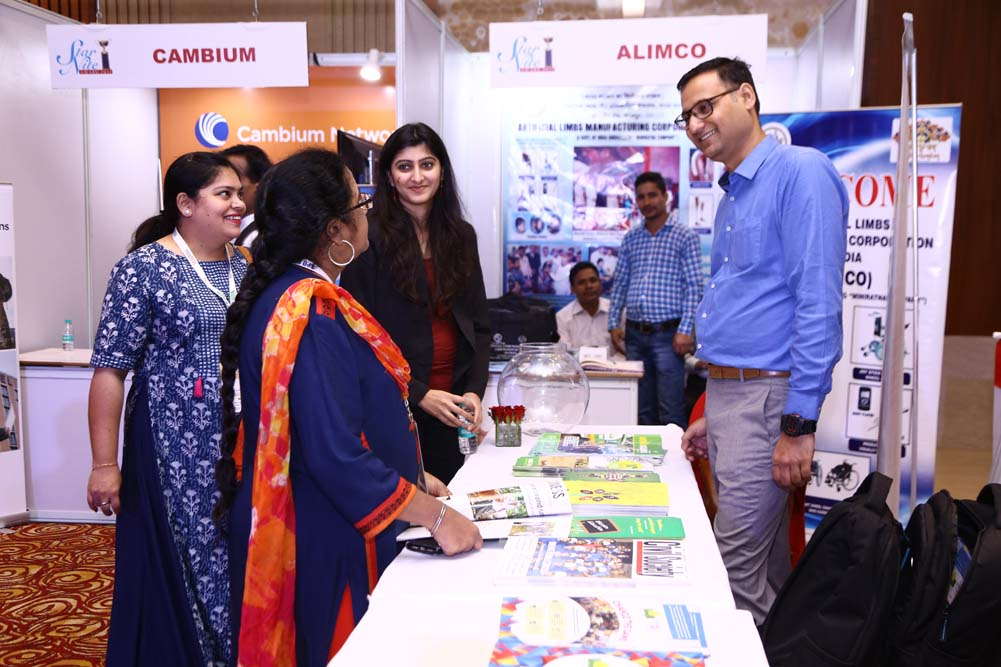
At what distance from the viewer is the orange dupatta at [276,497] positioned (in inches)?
54.3

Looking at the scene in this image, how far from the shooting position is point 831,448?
11.9ft

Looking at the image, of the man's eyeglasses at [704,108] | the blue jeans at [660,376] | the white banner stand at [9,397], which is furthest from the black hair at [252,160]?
the blue jeans at [660,376]

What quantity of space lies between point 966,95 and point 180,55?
4.86 m

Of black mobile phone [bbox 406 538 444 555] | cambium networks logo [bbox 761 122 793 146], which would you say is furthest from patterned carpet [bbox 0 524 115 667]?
cambium networks logo [bbox 761 122 793 146]

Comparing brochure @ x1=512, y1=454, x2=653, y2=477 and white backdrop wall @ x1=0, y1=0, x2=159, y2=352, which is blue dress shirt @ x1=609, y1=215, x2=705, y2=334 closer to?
brochure @ x1=512, y1=454, x2=653, y2=477

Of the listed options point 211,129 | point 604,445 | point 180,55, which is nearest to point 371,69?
point 211,129

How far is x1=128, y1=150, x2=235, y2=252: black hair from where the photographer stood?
2.31 m

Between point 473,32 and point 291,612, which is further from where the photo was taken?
point 473,32

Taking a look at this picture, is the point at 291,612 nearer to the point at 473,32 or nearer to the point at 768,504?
the point at 768,504

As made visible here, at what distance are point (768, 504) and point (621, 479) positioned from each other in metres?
0.44

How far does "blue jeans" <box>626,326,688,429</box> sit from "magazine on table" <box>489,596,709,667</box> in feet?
12.2

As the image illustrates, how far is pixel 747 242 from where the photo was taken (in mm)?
2016

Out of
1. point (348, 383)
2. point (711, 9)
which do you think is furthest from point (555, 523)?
point (711, 9)

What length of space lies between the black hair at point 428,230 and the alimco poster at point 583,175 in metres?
3.67
